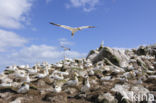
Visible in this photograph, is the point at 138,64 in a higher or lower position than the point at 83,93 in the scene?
higher

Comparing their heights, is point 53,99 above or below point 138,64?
below

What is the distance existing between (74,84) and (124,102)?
586cm

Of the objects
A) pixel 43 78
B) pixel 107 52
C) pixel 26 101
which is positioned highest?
pixel 107 52

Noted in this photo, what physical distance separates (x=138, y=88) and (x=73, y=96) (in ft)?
21.2

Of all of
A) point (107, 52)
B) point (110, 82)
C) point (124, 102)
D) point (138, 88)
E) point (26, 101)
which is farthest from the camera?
point (107, 52)

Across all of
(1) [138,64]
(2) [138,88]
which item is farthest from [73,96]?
(1) [138,64]

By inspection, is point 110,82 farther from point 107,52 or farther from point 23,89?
point 107,52

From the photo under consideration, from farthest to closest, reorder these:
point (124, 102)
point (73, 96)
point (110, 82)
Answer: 1. point (110, 82)
2. point (73, 96)
3. point (124, 102)

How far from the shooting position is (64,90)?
15.7 meters

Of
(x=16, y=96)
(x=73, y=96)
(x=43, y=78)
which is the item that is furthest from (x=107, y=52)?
(x=16, y=96)

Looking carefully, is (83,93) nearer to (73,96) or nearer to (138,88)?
(73,96)

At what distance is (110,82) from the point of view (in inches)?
734

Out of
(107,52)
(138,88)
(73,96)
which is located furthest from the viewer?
(107,52)

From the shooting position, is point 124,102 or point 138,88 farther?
point 138,88
